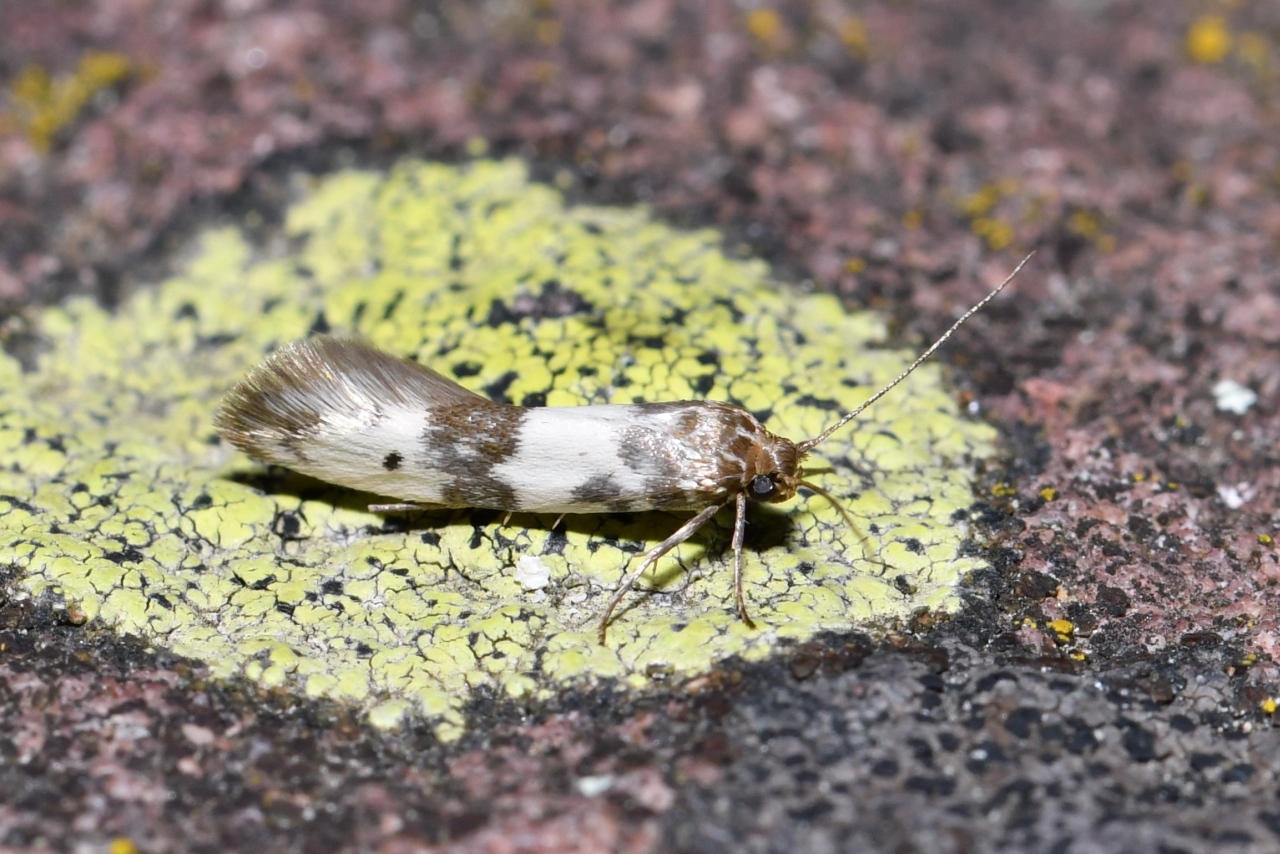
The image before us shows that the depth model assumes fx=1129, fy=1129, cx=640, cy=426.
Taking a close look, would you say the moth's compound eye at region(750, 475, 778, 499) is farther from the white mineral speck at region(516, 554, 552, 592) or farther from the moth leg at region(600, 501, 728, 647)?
the white mineral speck at region(516, 554, 552, 592)

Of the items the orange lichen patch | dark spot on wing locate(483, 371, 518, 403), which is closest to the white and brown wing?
dark spot on wing locate(483, 371, 518, 403)

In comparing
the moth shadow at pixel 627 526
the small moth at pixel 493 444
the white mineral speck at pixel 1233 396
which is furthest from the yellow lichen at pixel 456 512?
the white mineral speck at pixel 1233 396

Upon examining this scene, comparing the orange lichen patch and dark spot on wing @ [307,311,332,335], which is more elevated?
the orange lichen patch

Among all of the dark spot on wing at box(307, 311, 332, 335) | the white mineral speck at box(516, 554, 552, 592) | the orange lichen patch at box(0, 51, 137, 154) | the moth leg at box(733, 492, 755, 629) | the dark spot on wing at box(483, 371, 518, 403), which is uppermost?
the orange lichen patch at box(0, 51, 137, 154)

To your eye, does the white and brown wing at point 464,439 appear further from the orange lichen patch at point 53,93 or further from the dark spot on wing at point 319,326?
the orange lichen patch at point 53,93

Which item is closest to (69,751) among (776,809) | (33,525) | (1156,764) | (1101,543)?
(33,525)
